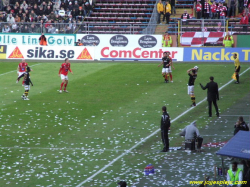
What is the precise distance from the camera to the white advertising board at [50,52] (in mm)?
44750

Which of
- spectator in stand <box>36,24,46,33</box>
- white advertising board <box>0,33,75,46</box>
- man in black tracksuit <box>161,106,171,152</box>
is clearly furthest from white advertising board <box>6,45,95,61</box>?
man in black tracksuit <box>161,106,171,152</box>

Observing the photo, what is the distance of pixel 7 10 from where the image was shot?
187ft

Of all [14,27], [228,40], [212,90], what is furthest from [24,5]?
[212,90]

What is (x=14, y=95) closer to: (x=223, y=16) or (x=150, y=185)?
(x=150, y=185)

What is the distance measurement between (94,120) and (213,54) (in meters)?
20.8

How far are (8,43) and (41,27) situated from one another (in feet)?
11.9

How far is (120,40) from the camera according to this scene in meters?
48.0

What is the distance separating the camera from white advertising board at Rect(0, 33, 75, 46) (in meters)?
49.4

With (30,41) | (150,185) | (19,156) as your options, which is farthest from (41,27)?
(150,185)

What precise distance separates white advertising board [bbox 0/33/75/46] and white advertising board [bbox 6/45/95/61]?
4009mm

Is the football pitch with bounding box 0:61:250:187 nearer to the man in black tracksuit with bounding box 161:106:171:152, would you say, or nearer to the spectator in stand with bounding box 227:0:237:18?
the man in black tracksuit with bounding box 161:106:171:152

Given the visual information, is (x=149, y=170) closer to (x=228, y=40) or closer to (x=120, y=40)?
(x=228, y=40)

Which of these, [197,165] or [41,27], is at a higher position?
[41,27]

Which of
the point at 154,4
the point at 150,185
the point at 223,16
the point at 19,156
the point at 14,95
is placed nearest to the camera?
the point at 150,185
